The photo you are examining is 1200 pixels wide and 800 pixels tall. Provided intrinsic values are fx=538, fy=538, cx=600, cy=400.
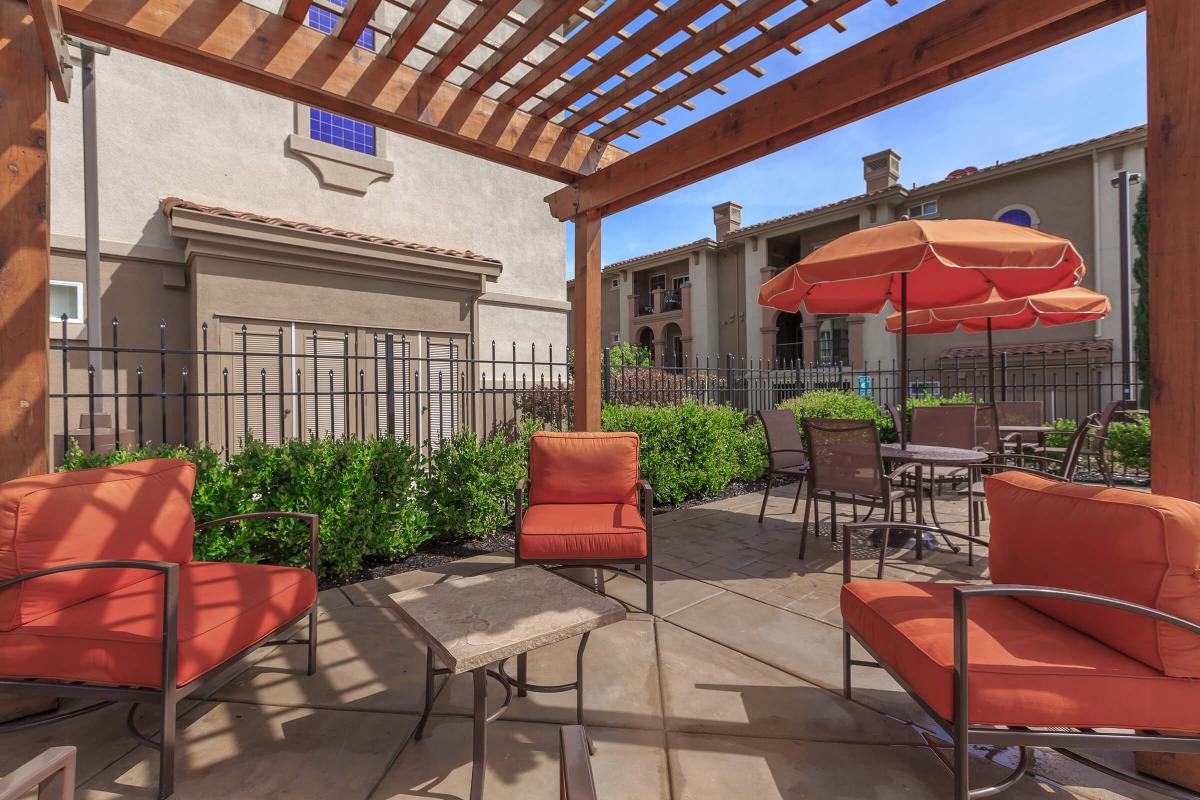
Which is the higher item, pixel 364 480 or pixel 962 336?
pixel 962 336

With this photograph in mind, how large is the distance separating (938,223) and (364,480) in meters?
4.70

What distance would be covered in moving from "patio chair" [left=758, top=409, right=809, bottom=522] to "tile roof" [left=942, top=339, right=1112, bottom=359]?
1073cm

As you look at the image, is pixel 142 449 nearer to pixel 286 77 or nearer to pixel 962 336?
pixel 286 77

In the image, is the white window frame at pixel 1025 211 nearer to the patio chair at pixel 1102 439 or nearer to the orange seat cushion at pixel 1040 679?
the patio chair at pixel 1102 439

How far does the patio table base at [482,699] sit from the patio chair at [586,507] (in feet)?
2.57

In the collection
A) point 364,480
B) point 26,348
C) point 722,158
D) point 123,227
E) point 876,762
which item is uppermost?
point 123,227

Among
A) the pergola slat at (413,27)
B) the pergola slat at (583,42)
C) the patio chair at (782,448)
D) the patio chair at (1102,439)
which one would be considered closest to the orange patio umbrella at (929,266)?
the patio chair at (782,448)

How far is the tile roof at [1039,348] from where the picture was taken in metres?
14.6

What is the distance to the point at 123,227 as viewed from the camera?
660 centimetres

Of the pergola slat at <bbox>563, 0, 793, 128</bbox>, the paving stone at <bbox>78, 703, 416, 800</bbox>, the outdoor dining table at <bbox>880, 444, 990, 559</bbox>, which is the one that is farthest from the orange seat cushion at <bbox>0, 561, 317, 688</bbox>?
the outdoor dining table at <bbox>880, 444, 990, 559</bbox>

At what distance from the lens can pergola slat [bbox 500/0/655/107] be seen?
2.94 m

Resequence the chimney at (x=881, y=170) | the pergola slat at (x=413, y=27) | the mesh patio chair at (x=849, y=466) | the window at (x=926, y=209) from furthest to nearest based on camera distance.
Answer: the chimney at (x=881, y=170) → the window at (x=926, y=209) → the mesh patio chair at (x=849, y=466) → the pergola slat at (x=413, y=27)

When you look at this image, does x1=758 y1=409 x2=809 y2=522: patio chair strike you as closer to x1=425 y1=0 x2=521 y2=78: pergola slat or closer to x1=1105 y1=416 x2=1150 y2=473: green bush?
x1=425 y1=0 x2=521 y2=78: pergola slat

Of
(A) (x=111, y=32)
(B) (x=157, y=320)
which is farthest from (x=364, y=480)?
(B) (x=157, y=320)
